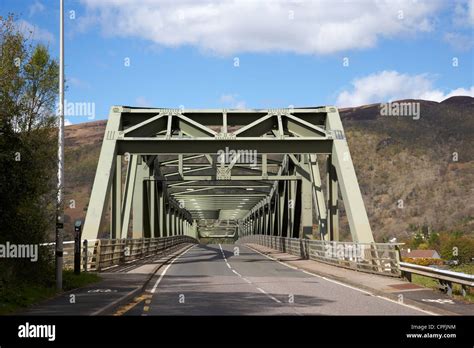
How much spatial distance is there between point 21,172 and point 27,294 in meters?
2.97

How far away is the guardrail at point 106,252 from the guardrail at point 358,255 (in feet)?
31.1

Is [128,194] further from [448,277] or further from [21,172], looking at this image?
[448,277]

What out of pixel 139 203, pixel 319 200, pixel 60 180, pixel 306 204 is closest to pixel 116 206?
pixel 139 203

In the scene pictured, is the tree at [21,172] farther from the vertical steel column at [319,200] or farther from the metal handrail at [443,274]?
the vertical steel column at [319,200]

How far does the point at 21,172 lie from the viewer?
16.2m

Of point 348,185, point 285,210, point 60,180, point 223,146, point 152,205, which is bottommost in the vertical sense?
point 285,210

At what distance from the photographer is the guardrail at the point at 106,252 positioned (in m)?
24.5

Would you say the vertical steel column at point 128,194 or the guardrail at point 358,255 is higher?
the vertical steel column at point 128,194

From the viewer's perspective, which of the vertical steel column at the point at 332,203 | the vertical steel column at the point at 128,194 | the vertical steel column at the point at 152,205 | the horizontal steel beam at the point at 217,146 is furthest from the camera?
the vertical steel column at the point at 152,205

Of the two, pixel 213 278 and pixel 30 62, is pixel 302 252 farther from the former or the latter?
pixel 30 62

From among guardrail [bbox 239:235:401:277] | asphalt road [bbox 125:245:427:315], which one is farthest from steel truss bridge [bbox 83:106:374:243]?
asphalt road [bbox 125:245:427:315]

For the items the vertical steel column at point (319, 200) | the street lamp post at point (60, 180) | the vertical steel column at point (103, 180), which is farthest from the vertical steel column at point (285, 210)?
the street lamp post at point (60, 180)

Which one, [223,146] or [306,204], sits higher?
[223,146]
